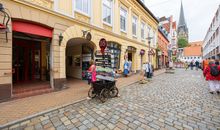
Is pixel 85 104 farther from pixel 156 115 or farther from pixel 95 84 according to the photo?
pixel 156 115

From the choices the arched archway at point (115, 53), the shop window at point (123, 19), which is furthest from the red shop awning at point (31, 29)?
the shop window at point (123, 19)

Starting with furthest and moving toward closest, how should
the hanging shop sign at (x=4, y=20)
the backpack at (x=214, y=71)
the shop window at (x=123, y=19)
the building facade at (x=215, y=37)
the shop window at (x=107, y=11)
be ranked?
the building facade at (x=215, y=37), the shop window at (x=123, y=19), the shop window at (x=107, y=11), the backpack at (x=214, y=71), the hanging shop sign at (x=4, y=20)

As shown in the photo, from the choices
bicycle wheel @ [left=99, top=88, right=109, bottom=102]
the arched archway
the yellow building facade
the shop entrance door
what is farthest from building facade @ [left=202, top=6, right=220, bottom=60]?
the shop entrance door

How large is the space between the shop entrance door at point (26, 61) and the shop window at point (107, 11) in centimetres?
592

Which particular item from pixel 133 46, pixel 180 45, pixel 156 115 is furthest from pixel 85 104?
pixel 180 45

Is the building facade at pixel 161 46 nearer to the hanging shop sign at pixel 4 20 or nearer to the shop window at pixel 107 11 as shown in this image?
the shop window at pixel 107 11

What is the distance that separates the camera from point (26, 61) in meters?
9.54

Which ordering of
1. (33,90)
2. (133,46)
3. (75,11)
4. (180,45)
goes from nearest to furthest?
1. (33,90)
2. (75,11)
3. (133,46)
4. (180,45)

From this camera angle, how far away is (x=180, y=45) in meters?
66.9

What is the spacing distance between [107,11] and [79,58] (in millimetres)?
5003

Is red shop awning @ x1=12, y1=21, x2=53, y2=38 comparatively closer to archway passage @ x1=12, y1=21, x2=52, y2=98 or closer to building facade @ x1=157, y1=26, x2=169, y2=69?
archway passage @ x1=12, y1=21, x2=52, y2=98

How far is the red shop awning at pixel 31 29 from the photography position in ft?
19.9

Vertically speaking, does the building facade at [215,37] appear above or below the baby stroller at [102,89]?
above

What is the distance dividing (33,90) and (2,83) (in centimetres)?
152
